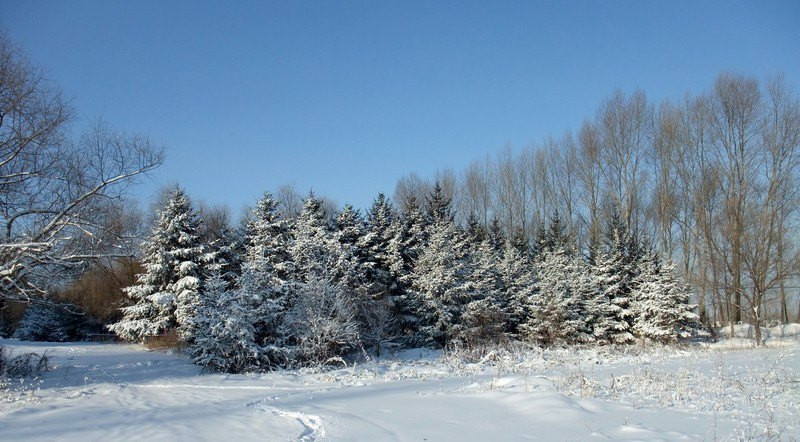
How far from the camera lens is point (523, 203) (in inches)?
1757

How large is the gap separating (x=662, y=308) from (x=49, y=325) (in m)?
35.2

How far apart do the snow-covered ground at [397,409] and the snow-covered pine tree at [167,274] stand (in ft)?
38.4

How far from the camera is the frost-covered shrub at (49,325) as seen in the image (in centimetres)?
2905

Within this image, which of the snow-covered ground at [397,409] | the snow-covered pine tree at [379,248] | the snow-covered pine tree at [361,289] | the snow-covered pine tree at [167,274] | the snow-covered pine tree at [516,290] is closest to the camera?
the snow-covered ground at [397,409]

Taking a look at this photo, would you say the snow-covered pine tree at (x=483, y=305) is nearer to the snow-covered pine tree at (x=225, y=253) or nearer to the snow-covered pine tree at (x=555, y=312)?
the snow-covered pine tree at (x=555, y=312)

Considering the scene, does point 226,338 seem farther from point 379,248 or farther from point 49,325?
point 49,325

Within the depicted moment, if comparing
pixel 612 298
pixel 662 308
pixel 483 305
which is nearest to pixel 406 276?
pixel 483 305

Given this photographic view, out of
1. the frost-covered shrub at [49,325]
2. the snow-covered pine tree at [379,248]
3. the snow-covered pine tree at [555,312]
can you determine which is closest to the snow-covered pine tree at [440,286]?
the snow-covered pine tree at [379,248]

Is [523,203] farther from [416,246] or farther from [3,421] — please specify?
[3,421]

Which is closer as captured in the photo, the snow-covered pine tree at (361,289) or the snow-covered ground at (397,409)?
the snow-covered ground at (397,409)

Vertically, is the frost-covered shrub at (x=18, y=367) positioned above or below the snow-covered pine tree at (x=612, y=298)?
below

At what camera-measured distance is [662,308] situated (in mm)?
25453

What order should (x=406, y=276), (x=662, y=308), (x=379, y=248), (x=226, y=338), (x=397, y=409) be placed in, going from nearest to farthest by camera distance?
(x=397, y=409) → (x=226, y=338) → (x=406, y=276) → (x=379, y=248) → (x=662, y=308)

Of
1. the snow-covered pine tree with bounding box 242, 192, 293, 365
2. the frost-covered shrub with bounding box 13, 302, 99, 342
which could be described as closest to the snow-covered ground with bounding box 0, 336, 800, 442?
the snow-covered pine tree with bounding box 242, 192, 293, 365
